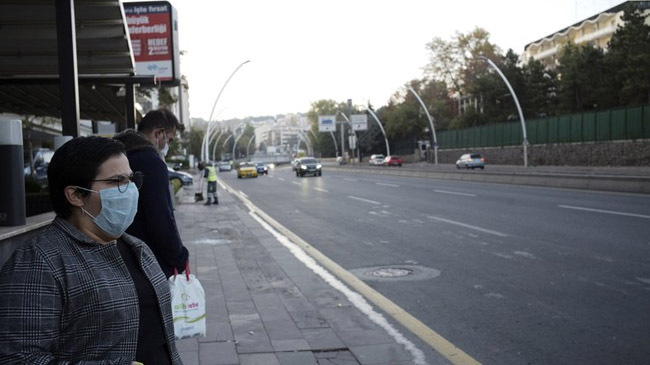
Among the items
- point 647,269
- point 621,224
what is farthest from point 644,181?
point 647,269

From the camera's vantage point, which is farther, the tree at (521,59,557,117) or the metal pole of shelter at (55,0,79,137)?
the tree at (521,59,557,117)

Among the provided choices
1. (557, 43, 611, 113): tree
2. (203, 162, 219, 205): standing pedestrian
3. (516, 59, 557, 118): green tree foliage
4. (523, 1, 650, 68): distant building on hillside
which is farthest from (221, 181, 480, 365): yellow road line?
(523, 1, 650, 68): distant building on hillside

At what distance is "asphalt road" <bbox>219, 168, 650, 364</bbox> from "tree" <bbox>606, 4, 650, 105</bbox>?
106 feet

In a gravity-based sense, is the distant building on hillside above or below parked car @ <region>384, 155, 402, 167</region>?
above

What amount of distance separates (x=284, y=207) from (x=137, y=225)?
16.4 meters

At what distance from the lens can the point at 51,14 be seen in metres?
7.18

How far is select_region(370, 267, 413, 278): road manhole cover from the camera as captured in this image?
27.1 feet

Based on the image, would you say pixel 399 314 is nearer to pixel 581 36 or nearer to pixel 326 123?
pixel 326 123

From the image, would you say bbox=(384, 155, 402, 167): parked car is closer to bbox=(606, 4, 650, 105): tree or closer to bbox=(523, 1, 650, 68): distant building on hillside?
bbox=(523, 1, 650, 68): distant building on hillside

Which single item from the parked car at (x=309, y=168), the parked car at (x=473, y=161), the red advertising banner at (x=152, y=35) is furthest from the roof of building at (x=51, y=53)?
the parked car at (x=473, y=161)

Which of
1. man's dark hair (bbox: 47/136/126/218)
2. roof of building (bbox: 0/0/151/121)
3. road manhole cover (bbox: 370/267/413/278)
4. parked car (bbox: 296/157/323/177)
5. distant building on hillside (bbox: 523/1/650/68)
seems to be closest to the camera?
man's dark hair (bbox: 47/136/126/218)

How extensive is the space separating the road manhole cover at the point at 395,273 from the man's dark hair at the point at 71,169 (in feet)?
20.5

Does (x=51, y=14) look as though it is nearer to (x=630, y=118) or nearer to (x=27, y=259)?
(x=27, y=259)

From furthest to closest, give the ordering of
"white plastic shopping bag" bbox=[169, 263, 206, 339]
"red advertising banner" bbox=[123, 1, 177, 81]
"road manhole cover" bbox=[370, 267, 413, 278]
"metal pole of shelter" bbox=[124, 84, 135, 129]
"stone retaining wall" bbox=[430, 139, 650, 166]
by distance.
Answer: "stone retaining wall" bbox=[430, 139, 650, 166], "red advertising banner" bbox=[123, 1, 177, 81], "metal pole of shelter" bbox=[124, 84, 135, 129], "road manhole cover" bbox=[370, 267, 413, 278], "white plastic shopping bag" bbox=[169, 263, 206, 339]
